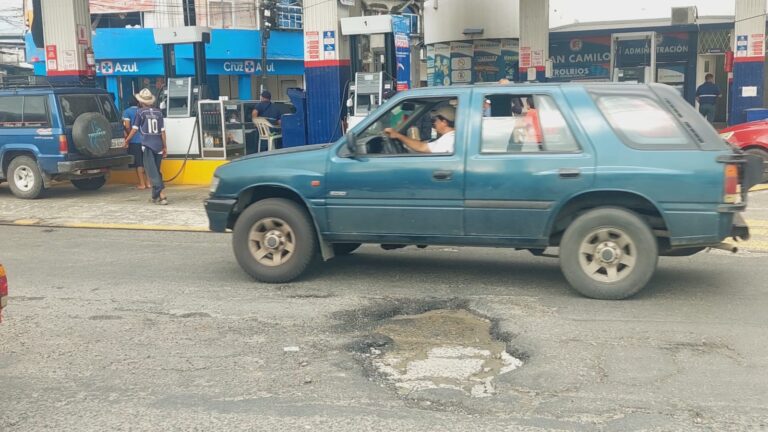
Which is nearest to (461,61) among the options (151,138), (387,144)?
(151,138)

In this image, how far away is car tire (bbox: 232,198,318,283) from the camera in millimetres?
7191

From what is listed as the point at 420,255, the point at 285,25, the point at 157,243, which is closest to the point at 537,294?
the point at 420,255

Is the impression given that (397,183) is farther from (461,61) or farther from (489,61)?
(461,61)

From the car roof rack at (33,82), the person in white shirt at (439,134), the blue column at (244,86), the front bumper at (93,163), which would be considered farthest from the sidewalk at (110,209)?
the blue column at (244,86)

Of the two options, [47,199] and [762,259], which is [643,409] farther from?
[47,199]

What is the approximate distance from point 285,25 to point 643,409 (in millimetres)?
29321

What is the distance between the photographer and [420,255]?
858 cm

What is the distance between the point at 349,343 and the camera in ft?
18.5

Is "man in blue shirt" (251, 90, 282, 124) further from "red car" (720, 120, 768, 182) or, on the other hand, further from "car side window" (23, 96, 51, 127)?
"red car" (720, 120, 768, 182)

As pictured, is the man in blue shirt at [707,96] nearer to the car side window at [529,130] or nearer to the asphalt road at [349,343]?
the asphalt road at [349,343]

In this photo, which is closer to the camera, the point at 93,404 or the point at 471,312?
the point at 93,404

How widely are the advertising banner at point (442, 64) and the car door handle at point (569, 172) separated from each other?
2213 centimetres

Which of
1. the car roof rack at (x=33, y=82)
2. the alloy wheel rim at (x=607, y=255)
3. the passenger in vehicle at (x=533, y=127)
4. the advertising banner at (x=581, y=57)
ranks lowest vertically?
the alloy wheel rim at (x=607, y=255)

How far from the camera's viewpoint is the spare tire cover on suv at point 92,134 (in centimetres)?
1328
